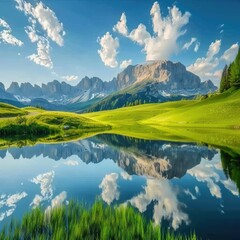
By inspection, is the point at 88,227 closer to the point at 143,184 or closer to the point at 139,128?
the point at 143,184

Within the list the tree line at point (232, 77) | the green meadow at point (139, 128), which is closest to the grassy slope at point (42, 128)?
the green meadow at point (139, 128)

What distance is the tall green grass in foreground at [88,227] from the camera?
419 inches

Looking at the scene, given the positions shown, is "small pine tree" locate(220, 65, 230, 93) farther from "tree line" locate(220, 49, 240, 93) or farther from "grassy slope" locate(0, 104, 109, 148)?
"grassy slope" locate(0, 104, 109, 148)

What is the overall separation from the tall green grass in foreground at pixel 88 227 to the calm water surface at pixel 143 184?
8.54 ft

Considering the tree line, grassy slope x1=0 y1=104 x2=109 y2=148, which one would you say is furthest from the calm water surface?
the tree line

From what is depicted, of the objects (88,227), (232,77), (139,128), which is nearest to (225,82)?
(232,77)

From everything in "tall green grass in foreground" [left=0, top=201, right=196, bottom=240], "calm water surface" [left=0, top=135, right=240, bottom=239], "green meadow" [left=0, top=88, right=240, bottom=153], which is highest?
"green meadow" [left=0, top=88, right=240, bottom=153]

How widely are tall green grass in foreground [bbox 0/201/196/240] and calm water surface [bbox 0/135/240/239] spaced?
2602 mm

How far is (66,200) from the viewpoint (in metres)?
18.0

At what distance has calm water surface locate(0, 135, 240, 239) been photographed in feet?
49.7

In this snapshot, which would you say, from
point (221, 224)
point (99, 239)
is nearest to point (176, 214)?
point (221, 224)

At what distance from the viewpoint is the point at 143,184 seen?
2273 cm

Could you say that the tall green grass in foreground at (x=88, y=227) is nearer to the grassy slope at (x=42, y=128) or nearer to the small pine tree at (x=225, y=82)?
the grassy slope at (x=42, y=128)

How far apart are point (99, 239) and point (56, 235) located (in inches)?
64.7
